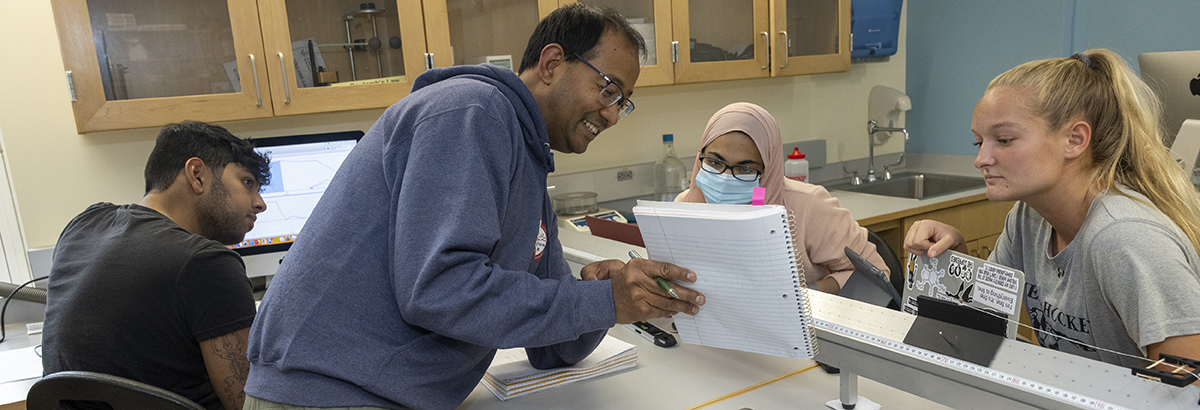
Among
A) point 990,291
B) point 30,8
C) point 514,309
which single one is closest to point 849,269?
point 990,291

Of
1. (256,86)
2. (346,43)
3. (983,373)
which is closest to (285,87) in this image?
(256,86)

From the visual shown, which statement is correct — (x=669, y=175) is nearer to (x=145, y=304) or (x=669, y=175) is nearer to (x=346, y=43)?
(x=346, y=43)

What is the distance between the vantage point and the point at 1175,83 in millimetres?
1986

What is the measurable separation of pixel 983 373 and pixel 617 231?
0.95 metres

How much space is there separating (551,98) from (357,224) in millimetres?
341

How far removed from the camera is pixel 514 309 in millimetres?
887

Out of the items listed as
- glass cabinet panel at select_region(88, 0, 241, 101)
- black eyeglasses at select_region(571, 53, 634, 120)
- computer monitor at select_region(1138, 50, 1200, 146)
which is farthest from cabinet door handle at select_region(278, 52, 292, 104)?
computer monitor at select_region(1138, 50, 1200, 146)

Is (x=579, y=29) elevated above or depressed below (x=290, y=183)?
above

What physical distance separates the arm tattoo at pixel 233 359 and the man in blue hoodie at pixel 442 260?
1.48 ft

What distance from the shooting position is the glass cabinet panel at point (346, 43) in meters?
2.11

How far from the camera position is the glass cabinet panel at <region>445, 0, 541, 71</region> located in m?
2.31

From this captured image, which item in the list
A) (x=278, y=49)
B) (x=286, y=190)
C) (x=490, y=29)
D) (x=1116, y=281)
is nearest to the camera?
(x=1116, y=281)

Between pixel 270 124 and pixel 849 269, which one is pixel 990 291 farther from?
pixel 270 124

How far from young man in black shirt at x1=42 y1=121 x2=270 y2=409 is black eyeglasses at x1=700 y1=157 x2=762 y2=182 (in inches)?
46.3
